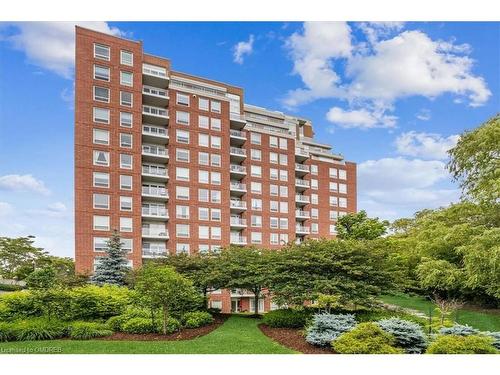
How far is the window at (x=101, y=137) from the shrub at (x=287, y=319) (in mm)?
18106

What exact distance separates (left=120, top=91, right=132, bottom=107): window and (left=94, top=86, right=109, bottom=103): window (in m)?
1.01

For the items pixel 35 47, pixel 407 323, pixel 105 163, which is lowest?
pixel 407 323

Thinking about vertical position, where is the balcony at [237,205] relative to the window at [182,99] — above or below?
below

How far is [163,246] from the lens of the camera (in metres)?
32.6

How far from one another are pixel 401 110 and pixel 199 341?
35.1 feet

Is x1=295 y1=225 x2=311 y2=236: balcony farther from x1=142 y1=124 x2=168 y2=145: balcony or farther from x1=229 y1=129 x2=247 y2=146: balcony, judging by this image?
x1=142 y1=124 x2=168 y2=145: balcony

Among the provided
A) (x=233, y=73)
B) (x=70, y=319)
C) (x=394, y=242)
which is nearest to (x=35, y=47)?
(x=233, y=73)

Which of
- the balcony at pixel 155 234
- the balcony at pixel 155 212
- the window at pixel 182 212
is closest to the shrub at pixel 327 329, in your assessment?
the balcony at pixel 155 234

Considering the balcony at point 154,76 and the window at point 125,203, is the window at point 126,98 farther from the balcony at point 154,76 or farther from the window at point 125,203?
the window at point 125,203

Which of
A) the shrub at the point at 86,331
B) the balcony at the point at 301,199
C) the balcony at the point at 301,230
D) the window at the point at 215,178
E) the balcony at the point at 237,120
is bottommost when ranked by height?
the shrub at the point at 86,331

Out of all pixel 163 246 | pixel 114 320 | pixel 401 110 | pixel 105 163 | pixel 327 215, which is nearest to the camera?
pixel 114 320

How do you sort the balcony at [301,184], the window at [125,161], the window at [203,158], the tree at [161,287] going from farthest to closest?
the balcony at [301,184], the window at [203,158], the window at [125,161], the tree at [161,287]

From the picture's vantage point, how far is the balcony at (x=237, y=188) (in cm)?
3688
